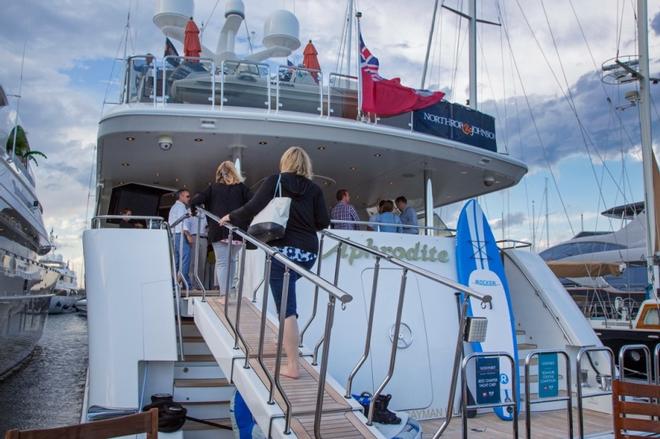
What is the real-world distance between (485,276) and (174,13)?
8.39 meters

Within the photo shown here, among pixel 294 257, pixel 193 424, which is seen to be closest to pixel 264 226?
pixel 294 257

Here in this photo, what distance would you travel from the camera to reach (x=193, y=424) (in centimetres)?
497

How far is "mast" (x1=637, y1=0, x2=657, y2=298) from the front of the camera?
12.6 m

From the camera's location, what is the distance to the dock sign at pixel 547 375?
Answer: 525 cm

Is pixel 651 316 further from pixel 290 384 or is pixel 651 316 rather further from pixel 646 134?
pixel 290 384

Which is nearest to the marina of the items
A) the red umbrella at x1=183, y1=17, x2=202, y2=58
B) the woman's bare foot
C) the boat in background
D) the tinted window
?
the woman's bare foot

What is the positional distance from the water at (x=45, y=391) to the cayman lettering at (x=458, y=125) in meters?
8.04

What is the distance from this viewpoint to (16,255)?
33.8ft

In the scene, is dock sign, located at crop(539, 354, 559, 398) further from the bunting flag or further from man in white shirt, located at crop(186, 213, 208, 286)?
the bunting flag

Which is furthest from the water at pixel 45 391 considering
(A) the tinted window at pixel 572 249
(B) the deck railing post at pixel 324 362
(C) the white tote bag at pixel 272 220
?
(A) the tinted window at pixel 572 249

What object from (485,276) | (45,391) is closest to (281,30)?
(485,276)

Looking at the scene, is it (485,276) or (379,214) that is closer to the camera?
(485,276)

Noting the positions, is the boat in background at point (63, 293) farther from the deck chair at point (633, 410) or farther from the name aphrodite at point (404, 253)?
the deck chair at point (633, 410)

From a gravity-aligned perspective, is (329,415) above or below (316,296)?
below
